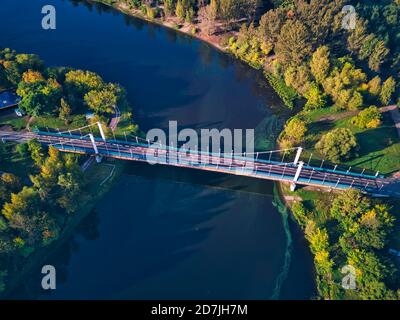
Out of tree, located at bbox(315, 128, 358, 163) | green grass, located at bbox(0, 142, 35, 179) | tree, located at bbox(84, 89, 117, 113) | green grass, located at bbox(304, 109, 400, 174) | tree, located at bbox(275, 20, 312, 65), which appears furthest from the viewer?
tree, located at bbox(275, 20, 312, 65)

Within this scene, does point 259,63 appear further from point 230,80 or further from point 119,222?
point 119,222

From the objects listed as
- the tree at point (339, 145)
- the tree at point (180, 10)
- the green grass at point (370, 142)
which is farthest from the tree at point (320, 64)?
Result: the tree at point (180, 10)

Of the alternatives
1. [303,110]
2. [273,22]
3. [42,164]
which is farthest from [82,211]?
[273,22]

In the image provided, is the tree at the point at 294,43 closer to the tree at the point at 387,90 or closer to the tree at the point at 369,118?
the tree at the point at 387,90

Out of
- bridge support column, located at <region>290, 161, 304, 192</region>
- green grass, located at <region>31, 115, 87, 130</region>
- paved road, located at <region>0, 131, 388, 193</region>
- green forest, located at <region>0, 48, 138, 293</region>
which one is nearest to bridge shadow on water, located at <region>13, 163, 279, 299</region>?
paved road, located at <region>0, 131, 388, 193</region>

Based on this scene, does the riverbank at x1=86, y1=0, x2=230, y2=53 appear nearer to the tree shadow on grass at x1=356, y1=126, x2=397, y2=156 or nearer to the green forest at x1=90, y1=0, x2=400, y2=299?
the green forest at x1=90, y1=0, x2=400, y2=299

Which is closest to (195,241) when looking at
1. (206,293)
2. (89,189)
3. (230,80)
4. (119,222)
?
(206,293)
